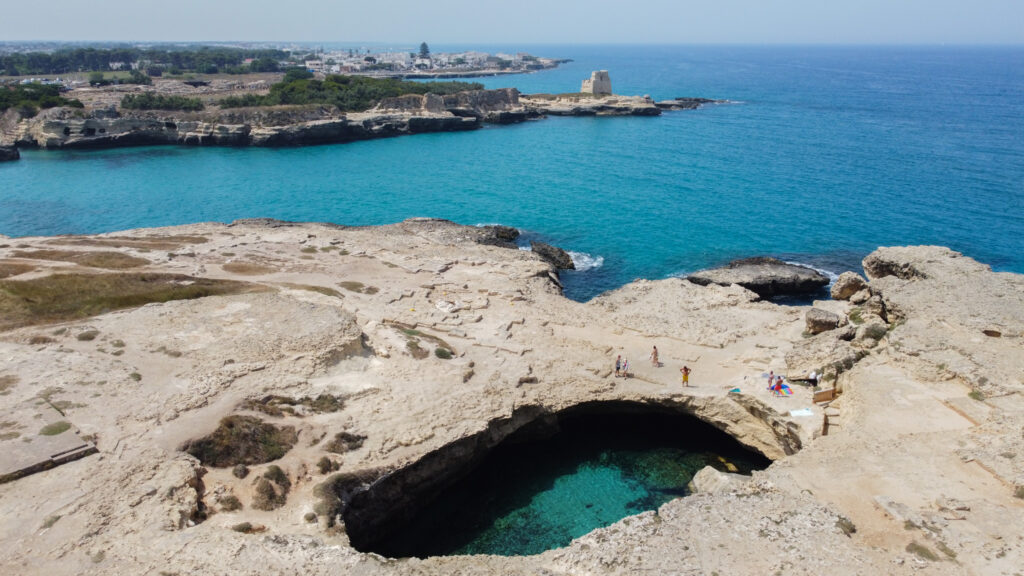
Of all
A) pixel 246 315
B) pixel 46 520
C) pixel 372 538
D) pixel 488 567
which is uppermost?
pixel 246 315

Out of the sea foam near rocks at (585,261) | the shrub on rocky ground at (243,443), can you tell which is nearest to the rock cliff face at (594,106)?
the sea foam near rocks at (585,261)

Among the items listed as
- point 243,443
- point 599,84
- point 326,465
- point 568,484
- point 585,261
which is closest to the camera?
point 326,465

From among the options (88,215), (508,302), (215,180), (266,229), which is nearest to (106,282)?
(266,229)

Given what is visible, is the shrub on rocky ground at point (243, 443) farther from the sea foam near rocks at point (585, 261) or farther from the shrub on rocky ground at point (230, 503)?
the sea foam near rocks at point (585, 261)

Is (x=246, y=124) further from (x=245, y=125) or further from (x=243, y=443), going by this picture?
(x=243, y=443)

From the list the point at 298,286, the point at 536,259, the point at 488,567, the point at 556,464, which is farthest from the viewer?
the point at 536,259

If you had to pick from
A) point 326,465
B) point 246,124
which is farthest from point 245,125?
point 326,465

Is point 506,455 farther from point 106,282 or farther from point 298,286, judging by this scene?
point 106,282

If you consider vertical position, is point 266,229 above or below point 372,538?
above
